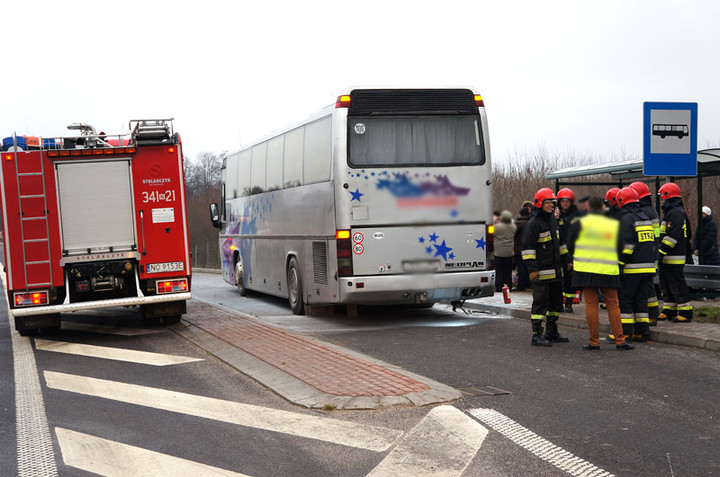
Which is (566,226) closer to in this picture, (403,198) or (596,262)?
(403,198)

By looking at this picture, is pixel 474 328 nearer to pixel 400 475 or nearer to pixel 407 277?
pixel 407 277

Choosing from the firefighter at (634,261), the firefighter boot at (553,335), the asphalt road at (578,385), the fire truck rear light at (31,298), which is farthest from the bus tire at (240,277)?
the firefighter at (634,261)

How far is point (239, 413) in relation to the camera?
6867mm

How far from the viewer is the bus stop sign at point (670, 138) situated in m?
11.9

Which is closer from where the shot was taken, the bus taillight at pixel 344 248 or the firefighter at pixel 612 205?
the firefighter at pixel 612 205

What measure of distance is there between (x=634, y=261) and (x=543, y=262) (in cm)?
115

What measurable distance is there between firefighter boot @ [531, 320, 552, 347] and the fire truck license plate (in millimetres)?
5585

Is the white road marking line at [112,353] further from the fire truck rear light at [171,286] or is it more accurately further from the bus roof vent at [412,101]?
the bus roof vent at [412,101]

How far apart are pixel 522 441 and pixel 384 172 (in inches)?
280

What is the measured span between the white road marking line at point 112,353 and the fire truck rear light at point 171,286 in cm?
142

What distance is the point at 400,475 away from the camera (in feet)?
16.7

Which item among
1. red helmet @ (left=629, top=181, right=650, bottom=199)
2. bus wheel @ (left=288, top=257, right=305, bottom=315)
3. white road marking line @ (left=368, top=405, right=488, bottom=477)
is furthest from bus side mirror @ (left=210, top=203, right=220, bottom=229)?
white road marking line @ (left=368, top=405, right=488, bottom=477)

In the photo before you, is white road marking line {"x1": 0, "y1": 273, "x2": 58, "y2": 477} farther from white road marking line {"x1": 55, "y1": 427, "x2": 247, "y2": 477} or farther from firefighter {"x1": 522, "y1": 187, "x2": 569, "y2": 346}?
firefighter {"x1": 522, "y1": 187, "x2": 569, "y2": 346}

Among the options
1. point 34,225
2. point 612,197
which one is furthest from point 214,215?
point 612,197
